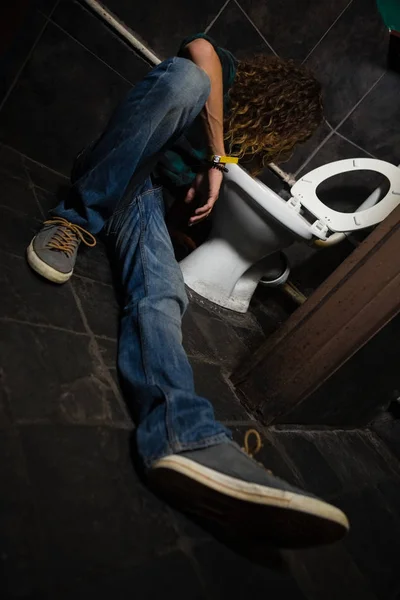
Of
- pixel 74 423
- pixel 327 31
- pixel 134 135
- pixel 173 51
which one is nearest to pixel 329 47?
pixel 327 31

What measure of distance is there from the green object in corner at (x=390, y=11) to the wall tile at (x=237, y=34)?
56cm

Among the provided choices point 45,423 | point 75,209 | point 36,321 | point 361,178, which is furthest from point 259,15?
point 45,423

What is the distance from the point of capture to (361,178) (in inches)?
73.6

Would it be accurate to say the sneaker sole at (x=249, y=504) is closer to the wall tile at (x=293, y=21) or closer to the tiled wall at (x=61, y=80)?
the tiled wall at (x=61, y=80)

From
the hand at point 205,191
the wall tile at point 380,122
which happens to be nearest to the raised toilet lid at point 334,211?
the wall tile at point 380,122

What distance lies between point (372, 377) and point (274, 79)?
3.32 ft

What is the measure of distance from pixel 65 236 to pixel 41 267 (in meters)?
0.10

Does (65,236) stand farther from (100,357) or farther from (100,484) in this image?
(100,484)

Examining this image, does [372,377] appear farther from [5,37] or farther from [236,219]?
[5,37]

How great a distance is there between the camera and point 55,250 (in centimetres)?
80

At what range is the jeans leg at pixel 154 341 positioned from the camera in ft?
1.83

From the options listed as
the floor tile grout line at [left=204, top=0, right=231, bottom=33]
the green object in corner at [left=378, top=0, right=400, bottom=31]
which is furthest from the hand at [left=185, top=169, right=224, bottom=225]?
the green object in corner at [left=378, top=0, right=400, bottom=31]

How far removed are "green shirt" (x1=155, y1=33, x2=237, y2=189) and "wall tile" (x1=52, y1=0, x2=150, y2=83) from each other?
0.48 m

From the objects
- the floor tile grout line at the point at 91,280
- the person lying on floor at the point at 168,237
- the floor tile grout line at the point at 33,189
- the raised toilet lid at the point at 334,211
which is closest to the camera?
the person lying on floor at the point at 168,237
